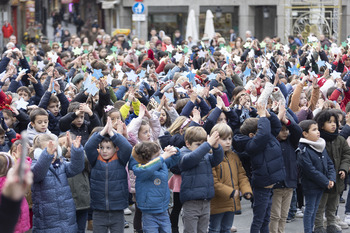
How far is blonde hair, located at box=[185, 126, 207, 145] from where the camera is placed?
665cm

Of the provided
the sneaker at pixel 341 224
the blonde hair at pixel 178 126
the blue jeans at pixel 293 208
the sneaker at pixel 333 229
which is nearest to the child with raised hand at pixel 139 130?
the blonde hair at pixel 178 126

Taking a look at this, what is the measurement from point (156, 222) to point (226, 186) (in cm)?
84

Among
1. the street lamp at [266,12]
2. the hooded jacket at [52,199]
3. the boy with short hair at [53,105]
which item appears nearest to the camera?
the hooded jacket at [52,199]

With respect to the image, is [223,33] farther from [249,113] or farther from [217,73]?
[249,113]

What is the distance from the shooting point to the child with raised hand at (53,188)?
237 inches

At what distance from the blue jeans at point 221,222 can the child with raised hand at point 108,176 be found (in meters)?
0.97

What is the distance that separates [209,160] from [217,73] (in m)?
4.35

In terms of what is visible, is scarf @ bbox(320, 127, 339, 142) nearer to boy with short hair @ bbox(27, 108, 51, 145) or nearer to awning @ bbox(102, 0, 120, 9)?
boy with short hair @ bbox(27, 108, 51, 145)

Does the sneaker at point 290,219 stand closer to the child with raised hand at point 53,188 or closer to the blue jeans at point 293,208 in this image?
the blue jeans at point 293,208

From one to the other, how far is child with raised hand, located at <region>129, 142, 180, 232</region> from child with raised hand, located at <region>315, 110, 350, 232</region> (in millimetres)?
2093

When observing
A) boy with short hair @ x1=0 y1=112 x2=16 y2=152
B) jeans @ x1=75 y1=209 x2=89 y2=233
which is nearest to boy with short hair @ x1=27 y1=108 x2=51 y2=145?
boy with short hair @ x1=0 y1=112 x2=16 y2=152

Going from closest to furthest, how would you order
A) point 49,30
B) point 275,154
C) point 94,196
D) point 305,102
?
point 94,196 → point 275,154 → point 305,102 → point 49,30

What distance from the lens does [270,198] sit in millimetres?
7062

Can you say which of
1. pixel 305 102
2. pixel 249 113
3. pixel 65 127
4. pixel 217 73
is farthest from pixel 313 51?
pixel 65 127
